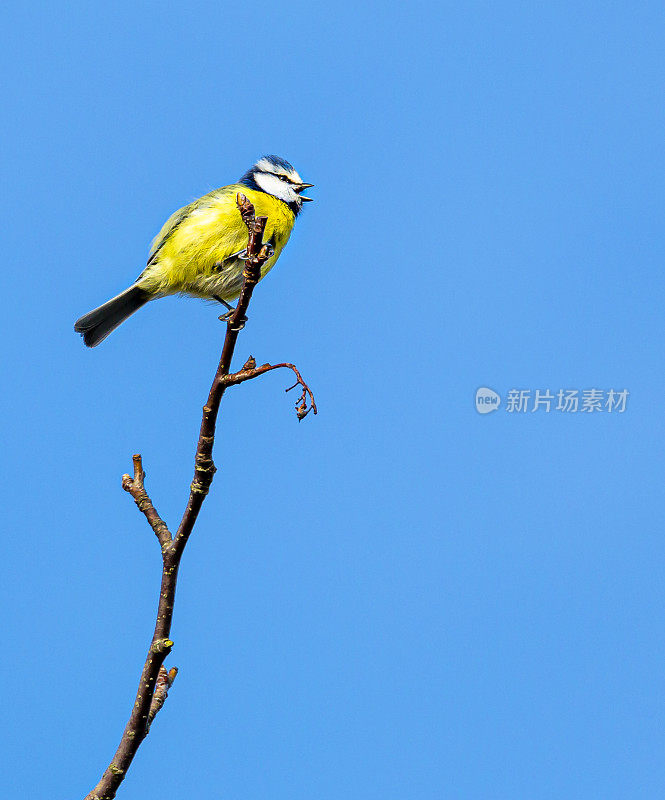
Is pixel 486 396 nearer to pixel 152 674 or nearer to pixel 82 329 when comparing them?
pixel 82 329

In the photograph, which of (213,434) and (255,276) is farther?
(255,276)

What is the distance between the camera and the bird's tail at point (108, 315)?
6.52m

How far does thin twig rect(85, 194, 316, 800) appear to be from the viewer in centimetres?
296

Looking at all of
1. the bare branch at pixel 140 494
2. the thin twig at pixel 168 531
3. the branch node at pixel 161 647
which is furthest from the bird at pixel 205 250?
the branch node at pixel 161 647

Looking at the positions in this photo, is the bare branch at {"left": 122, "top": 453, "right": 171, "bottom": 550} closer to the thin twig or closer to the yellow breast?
the thin twig

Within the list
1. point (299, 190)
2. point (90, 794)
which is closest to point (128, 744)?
point (90, 794)

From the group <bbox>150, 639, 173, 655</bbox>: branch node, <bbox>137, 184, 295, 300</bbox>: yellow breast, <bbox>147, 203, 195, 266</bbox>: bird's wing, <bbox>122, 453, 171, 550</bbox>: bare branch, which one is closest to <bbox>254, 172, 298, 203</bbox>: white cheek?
<bbox>137, 184, 295, 300</bbox>: yellow breast

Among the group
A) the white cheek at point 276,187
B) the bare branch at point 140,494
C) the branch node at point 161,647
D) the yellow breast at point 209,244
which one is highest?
the white cheek at point 276,187

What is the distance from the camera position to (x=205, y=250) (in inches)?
246

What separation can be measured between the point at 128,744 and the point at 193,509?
2.51 ft

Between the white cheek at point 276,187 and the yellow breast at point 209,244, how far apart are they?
175 mm

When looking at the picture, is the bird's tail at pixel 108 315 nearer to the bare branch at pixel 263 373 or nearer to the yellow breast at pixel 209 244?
the yellow breast at pixel 209 244

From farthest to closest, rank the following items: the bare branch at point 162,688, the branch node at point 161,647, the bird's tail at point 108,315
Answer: the bird's tail at point 108,315
the bare branch at point 162,688
the branch node at point 161,647

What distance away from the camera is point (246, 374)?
10.7 ft
